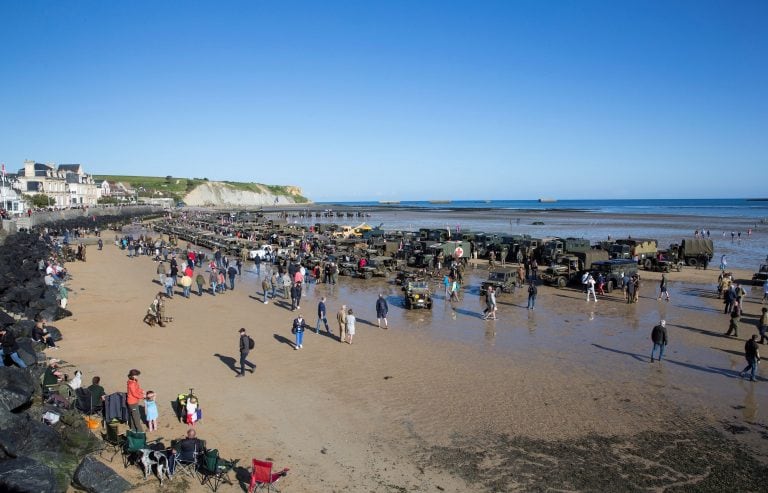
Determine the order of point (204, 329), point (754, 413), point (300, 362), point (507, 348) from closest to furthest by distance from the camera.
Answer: point (754, 413)
point (300, 362)
point (507, 348)
point (204, 329)

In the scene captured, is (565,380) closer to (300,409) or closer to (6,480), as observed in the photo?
(300,409)

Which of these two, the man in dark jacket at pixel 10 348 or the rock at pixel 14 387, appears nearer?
the rock at pixel 14 387

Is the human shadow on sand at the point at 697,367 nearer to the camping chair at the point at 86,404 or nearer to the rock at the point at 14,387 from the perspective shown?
the camping chair at the point at 86,404

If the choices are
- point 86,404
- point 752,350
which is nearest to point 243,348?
point 86,404

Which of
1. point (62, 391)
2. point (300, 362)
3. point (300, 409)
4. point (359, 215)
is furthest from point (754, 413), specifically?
point (359, 215)

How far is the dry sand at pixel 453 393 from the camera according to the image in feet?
28.9

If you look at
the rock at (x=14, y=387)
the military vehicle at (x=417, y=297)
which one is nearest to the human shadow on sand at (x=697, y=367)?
the military vehicle at (x=417, y=297)

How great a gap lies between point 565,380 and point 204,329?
479 inches

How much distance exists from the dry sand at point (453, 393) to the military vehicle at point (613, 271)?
4.66 metres

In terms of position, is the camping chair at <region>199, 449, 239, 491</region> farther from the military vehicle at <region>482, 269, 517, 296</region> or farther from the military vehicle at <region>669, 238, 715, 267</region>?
the military vehicle at <region>669, 238, 715, 267</region>

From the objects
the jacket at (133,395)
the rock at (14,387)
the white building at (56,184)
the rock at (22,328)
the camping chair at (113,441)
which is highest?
the white building at (56,184)

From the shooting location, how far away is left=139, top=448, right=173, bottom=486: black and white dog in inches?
316

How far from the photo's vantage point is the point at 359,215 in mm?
130000

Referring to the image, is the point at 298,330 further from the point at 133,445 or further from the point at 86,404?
the point at 133,445
